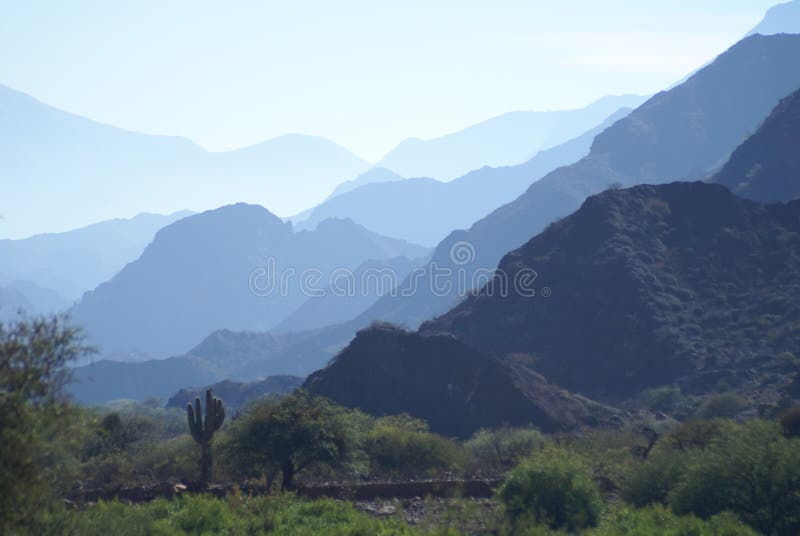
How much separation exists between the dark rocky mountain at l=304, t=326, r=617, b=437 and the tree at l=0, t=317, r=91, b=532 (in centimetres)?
3863

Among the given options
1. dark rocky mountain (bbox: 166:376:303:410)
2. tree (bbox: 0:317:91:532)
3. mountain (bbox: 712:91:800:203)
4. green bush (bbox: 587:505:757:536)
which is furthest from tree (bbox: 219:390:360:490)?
mountain (bbox: 712:91:800:203)

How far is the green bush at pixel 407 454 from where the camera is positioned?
91.1 ft

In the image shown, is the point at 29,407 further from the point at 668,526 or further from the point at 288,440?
the point at 288,440

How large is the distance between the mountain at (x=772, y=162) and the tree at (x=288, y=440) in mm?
87612

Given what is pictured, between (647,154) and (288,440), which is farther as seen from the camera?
(647,154)

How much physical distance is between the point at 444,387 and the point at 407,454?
23109 millimetres

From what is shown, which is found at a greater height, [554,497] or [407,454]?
[554,497]

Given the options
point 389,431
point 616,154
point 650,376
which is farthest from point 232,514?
point 616,154

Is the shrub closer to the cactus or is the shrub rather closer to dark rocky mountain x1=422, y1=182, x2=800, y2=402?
dark rocky mountain x1=422, y1=182, x2=800, y2=402

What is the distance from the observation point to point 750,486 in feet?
49.7

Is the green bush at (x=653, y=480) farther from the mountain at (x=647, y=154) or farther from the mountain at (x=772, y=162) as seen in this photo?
the mountain at (x=647, y=154)

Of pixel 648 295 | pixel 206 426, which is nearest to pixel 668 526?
pixel 206 426

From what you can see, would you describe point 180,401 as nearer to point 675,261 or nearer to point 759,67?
point 675,261

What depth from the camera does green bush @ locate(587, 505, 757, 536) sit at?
12961 millimetres
